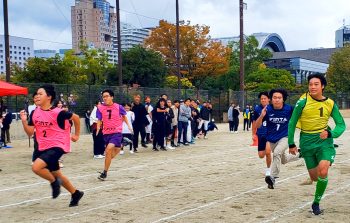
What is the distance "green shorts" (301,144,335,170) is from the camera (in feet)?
22.4

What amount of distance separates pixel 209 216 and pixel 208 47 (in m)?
54.7

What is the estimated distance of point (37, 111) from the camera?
756 centimetres

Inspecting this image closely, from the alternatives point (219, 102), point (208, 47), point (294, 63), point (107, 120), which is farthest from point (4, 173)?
point (294, 63)

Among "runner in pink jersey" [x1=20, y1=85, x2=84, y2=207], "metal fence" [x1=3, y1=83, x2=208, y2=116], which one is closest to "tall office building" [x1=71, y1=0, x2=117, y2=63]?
"metal fence" [x1=3, y1=83, x2=208, y2=116]

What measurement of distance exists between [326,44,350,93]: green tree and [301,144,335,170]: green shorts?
57.4 metres

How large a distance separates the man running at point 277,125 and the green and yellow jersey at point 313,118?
5.76ft

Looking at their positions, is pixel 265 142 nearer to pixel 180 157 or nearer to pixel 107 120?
pixel 107 120

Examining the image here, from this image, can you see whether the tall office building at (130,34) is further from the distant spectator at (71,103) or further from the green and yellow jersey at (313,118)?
the green and yellow jersey at (313,118)

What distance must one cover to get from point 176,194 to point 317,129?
109 inches

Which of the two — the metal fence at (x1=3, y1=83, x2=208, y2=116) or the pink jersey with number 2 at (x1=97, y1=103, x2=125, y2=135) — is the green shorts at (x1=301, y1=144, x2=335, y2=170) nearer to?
the pink jersey with number 2 at (x1=97, y1=103, x2=125, y2=135)

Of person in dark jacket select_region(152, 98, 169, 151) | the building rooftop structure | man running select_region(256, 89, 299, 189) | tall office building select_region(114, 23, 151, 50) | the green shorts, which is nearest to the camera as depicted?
the green shorts

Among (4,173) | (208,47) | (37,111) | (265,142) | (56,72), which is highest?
(208,47)

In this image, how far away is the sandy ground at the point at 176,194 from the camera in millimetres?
6891

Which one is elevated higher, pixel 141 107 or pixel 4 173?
pixel 141 107
